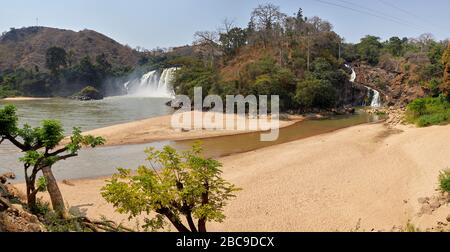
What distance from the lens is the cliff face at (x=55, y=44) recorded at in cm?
13000

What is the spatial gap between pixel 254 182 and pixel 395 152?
33.9 ft

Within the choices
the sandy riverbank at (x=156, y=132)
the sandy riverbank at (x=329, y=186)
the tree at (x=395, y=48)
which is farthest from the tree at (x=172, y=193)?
the tree at (x=395, y=48)

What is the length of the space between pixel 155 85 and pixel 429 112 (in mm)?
55874

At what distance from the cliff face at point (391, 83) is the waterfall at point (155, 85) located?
111 ft

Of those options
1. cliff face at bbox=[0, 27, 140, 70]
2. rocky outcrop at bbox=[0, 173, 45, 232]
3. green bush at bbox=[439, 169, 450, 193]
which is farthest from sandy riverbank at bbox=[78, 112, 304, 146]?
cliff face at bbox=[0, 27, 140, 70]

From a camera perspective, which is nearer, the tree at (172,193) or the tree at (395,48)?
the tree at (172,193)

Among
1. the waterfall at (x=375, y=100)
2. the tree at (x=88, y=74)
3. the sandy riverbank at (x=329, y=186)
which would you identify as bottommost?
the sandy riverbank at (x=329, y=186)

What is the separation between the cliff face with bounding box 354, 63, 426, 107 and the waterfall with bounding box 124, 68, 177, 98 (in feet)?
111

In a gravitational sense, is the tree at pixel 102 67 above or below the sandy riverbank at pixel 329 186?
above

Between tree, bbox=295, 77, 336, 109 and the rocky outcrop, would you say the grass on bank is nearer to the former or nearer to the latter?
tree, bbox=295, 77, 336, 109

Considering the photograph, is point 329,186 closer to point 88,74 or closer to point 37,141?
point 37,141

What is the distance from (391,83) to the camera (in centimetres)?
5519

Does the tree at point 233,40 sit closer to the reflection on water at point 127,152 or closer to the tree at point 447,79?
the reflection on water at point 127,152
